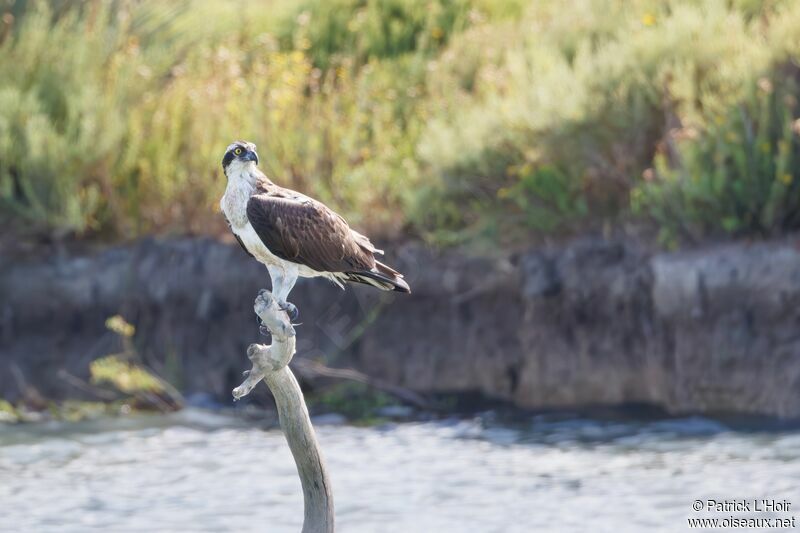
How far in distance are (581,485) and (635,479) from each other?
32 centimetres

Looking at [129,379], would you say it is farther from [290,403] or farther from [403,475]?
[290,403]

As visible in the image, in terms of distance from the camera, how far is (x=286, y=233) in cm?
639

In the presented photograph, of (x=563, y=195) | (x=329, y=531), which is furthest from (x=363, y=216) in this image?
(x=329, y=531)

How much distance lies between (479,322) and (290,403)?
4817mm

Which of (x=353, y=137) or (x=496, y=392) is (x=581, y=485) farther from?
(x=353, y=137)

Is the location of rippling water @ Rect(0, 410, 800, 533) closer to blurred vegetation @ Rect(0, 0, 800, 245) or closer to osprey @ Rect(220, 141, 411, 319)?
blurred vegetation @ Rect(0, 0, 800, 245)

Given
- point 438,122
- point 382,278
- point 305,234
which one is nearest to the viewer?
point 305,234

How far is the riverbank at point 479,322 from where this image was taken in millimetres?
9766

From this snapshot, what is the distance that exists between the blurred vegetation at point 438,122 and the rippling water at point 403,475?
154 centimetres

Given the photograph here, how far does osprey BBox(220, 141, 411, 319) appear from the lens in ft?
21.0

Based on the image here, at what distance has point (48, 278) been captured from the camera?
11.8 m

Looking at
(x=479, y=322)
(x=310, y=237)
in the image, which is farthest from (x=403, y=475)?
(x=310, y=237)

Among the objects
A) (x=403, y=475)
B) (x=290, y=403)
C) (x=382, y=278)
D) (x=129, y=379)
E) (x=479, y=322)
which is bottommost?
(x=403, y=475)

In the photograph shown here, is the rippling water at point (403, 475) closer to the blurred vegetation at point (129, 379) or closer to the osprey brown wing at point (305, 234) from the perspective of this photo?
the blurred vegetation at point (129, 379)
